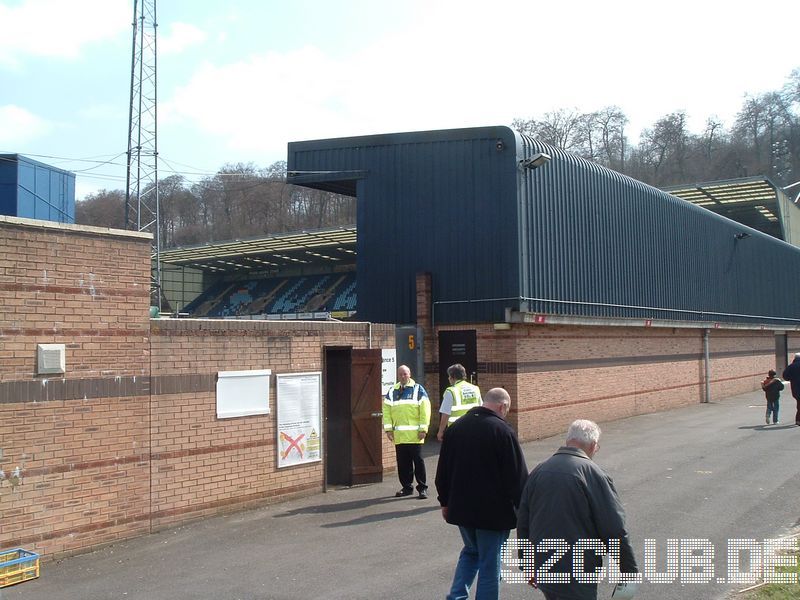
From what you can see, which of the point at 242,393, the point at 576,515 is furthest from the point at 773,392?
the point at 576,515

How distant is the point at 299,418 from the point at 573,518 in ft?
24.3

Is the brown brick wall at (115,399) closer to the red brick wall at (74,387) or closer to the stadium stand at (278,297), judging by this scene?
the red brick wall at (74,387)

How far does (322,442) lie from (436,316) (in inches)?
286

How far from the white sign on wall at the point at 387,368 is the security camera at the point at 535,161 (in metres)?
6.32

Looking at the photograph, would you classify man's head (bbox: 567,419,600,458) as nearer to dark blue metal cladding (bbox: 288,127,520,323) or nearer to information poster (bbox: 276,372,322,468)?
information poster (bbox: 276,372,322,468)

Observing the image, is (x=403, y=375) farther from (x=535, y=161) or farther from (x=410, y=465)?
(x=535, y=161)

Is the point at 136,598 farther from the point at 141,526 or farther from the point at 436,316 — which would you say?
the point at 436,316

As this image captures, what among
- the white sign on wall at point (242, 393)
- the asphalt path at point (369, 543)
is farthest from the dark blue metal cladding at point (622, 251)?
the white sign on wall at point (242, 393)

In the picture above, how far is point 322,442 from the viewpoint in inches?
467

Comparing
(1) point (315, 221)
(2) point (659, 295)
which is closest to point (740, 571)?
(2) point (659, 295)

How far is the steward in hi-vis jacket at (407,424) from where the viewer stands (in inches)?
437

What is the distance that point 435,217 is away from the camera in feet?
61.6

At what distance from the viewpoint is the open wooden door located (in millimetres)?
12336

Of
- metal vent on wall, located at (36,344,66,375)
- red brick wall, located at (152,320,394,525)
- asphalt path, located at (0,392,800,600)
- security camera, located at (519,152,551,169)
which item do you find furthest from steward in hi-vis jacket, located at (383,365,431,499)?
security camera, located at (519,152,551,169)
